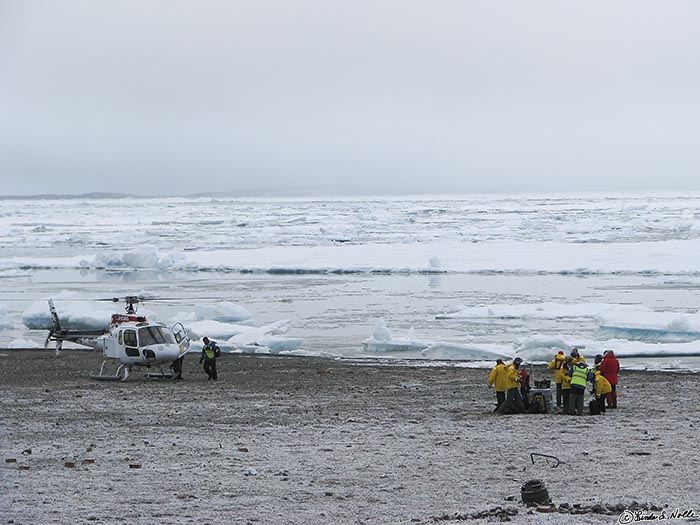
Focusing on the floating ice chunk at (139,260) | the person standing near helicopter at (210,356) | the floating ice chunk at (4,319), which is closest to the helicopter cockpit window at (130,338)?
the person standing near helicopter at (210,356)

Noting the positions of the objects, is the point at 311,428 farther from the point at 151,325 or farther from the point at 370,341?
the point at 370,341

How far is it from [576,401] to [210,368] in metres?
7.03

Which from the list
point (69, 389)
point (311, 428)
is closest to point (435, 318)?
point (69, 389)

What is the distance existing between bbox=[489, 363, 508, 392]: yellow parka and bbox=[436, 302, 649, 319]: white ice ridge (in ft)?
39.3

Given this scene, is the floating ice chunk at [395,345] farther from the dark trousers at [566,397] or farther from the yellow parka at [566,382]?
the dark trousers at [566,397]

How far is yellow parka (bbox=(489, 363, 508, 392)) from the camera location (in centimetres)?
1417

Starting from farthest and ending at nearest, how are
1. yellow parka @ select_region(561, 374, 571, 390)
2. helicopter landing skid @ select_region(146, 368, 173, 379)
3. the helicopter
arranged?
1. helicopter landing skid @ select_region(146, 368, 173, 379)
2. the helicopter
3. yellow parka @ select_region(561, 374, 571, 390)

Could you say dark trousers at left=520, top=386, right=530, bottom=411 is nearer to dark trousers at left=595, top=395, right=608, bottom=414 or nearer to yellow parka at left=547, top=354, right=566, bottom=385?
yellow parka at left=547, top=354, right=566, bottom=385

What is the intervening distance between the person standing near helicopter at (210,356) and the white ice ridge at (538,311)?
9.83m

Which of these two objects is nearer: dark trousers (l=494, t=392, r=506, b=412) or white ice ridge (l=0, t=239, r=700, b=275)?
dark trousers (l=494, t=392, r=506, b=412)

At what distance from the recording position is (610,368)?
14.6 meters

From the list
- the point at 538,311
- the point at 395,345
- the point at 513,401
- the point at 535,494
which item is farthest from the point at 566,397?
the point at 538,311

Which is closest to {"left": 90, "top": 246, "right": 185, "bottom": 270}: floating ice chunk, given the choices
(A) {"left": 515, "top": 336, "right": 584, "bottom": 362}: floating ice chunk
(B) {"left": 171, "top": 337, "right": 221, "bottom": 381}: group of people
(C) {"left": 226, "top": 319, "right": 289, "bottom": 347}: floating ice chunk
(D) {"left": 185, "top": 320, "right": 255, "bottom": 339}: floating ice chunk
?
(D) {"left": 185, "top": 320, "right": 255, "bottom": 339}: floating ice chunk

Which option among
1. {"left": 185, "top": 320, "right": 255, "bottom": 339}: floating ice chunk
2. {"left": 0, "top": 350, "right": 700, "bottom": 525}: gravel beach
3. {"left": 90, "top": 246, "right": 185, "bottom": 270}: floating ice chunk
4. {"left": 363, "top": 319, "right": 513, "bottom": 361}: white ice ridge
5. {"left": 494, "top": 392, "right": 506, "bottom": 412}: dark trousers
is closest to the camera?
{"left": 0, "top": 350, "right": 700, "bottom": 525}: gravel beach
